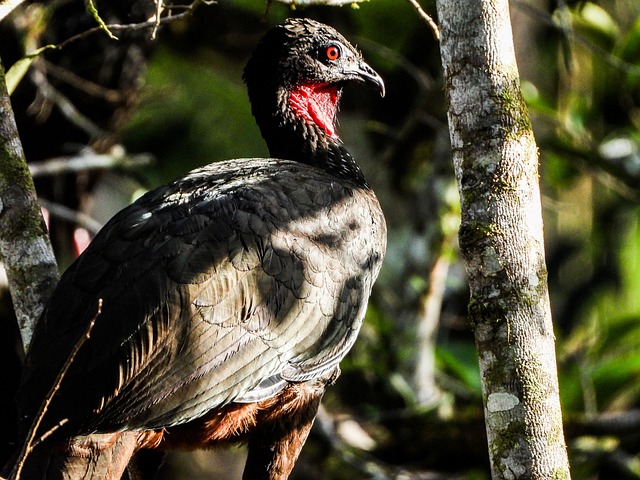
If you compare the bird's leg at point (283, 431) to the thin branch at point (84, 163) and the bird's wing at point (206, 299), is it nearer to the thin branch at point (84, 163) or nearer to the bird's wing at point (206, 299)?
the bird's wing at point (206, 299)

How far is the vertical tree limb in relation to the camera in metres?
3.53

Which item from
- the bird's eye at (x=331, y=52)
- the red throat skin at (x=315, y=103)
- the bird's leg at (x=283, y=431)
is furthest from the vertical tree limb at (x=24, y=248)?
the bird's eye at (x=331, y=52)

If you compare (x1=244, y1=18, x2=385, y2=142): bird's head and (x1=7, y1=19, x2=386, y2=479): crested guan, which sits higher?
(x1=244, y1=18, x2=385, y2=142): bird's head

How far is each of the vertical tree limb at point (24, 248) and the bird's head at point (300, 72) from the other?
155 cm

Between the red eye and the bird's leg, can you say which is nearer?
the bird's leg

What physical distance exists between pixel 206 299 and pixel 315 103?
1.75m

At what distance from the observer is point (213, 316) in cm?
342

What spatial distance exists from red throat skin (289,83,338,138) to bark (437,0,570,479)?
1.60m

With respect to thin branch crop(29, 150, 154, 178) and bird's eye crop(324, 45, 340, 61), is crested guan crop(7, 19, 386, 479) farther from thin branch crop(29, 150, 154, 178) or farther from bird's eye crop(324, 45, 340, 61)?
thin branch crop(29, 150, 154, 178)

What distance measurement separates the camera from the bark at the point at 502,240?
296 centimetres

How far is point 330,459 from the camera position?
20.2ft

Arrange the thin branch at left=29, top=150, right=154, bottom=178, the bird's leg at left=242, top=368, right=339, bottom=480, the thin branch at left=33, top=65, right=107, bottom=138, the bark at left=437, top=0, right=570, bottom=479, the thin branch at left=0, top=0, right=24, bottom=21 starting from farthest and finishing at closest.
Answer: the thin branch at left=33, top=65, right=107, bottom=138 < the thin branch at left=29, top=150, right=154, bottom=178 < the bird's leg at left=242, top=368, right=339, bottom=480 < the thin branch at left=0, top=0, right=24, bottom=21 < the bark at left=437, top=0, right=570, bottom=479

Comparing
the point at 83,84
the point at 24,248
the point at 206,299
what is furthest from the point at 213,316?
the point at 83,84

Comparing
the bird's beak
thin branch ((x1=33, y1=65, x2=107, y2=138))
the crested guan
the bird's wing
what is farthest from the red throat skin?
thin branch ((x1=33, y1=65, x2=107, y2=138))
